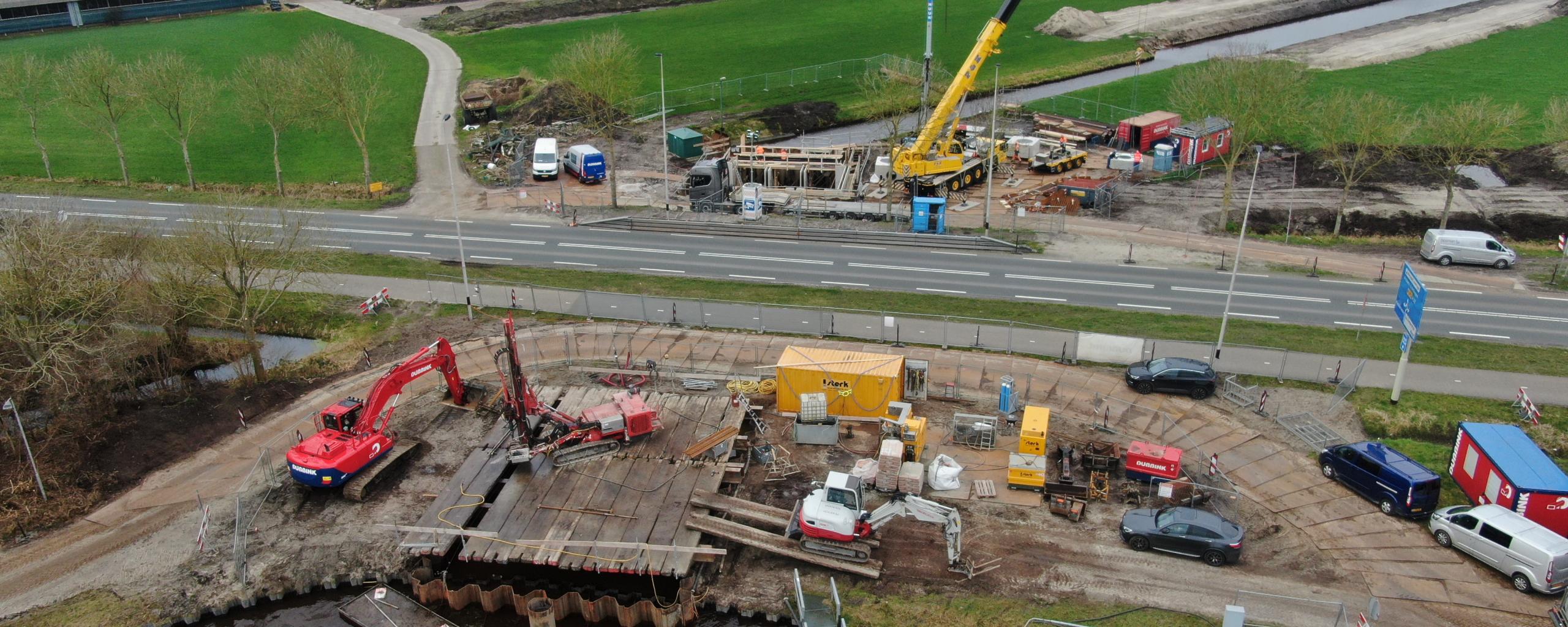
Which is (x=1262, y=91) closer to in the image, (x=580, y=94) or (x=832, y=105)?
(x=832, y=105)

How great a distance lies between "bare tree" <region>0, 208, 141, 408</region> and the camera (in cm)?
3778

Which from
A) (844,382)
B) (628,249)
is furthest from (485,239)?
(844,382)

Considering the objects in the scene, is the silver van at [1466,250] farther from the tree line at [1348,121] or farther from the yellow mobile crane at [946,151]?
the yellow mobile crane at [946,151]

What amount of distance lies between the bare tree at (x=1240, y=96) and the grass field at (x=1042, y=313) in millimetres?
16883

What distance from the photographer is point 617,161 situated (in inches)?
3046

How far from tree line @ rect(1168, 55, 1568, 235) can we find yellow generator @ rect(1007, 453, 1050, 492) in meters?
34.1

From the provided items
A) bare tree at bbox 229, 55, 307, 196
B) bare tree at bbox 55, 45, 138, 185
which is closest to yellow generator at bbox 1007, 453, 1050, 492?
bare tree at bbox 229, 55, 307, 196

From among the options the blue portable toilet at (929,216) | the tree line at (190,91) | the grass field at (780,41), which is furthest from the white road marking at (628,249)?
the grass field at (780,41)

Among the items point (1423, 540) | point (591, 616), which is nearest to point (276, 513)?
point (591, 616)

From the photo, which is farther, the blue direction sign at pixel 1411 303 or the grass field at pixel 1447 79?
the grass field at pixel 1447 79

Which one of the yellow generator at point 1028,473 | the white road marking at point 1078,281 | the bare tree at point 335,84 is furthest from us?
the bare tree at point 335,84

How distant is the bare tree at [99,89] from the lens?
2670 inches

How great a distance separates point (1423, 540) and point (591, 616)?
26899mm

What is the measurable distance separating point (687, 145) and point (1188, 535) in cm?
5343
